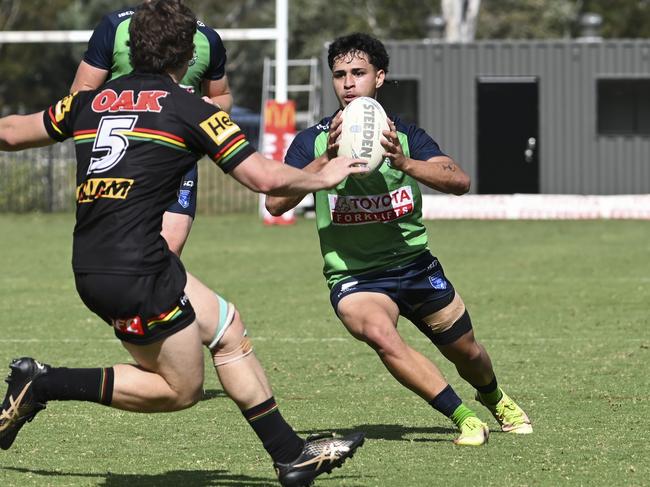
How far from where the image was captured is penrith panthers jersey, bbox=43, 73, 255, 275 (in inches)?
222

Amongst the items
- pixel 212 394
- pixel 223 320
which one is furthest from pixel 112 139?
pixel 212 394

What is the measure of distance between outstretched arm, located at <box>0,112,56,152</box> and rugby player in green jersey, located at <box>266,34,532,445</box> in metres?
1.60

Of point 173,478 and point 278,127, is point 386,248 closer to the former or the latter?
point 173,478

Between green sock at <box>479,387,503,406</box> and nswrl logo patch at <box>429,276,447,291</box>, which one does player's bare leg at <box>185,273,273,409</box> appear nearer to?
nswrl logo patch at <box>429,276,447,291</box>

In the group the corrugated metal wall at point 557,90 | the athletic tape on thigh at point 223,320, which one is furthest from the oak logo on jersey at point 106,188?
the corrugated metal wall at point 557,90

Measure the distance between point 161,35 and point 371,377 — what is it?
4.56 meters

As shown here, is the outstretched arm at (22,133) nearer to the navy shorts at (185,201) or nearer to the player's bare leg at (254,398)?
the player's bare leg at (254,398)

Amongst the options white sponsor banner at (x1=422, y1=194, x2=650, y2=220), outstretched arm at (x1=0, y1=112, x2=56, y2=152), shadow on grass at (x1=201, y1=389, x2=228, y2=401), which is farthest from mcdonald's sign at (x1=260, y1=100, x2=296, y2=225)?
outstretched arm at (x1=0, y1=112, x2=56, y2=152)

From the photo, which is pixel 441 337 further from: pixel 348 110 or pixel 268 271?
pixel 268 271

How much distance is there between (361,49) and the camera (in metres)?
7.41

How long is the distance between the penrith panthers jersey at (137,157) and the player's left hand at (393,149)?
110 centimetres

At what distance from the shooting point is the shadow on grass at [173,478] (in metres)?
6.29

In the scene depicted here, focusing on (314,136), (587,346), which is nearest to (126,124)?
(314,136)

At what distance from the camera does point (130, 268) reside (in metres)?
5.64
